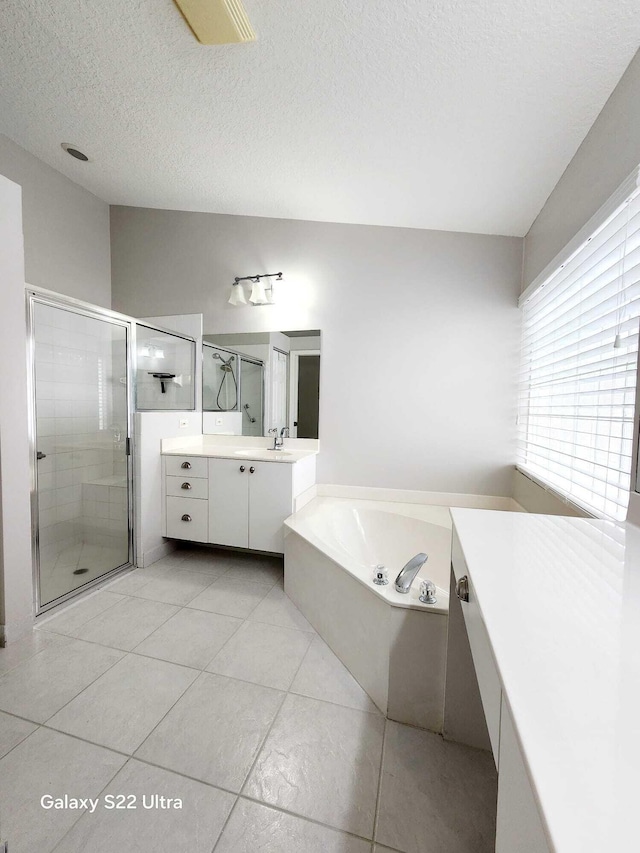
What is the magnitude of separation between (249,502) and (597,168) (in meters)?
2.36

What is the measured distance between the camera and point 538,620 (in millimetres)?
578

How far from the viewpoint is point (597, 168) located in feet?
4.54

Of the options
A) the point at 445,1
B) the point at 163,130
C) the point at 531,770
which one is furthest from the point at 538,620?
the point at 163,130

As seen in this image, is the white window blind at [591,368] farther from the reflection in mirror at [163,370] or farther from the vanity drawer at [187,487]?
the reflection in mirror at [163,370]

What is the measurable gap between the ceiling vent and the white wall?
1.03 m

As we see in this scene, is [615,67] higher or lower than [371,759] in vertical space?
higher

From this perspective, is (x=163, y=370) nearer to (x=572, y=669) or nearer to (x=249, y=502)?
(x=249, y=502)

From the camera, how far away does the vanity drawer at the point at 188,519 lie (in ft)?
8.39

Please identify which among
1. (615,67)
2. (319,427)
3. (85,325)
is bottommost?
(319,427)

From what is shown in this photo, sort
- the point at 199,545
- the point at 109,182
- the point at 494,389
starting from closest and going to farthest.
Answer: the point at 494,389, the point at 109,182, the point at 199,545

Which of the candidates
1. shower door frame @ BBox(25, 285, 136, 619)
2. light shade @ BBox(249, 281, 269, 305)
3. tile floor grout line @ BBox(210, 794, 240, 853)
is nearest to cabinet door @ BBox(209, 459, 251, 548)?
shower door frame @ BBox(25, 285, 136, 619)

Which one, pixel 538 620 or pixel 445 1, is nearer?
pixel 538 620

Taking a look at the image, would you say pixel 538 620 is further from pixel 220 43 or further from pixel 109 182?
pixel 109 182

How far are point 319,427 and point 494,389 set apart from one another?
1248 mm
